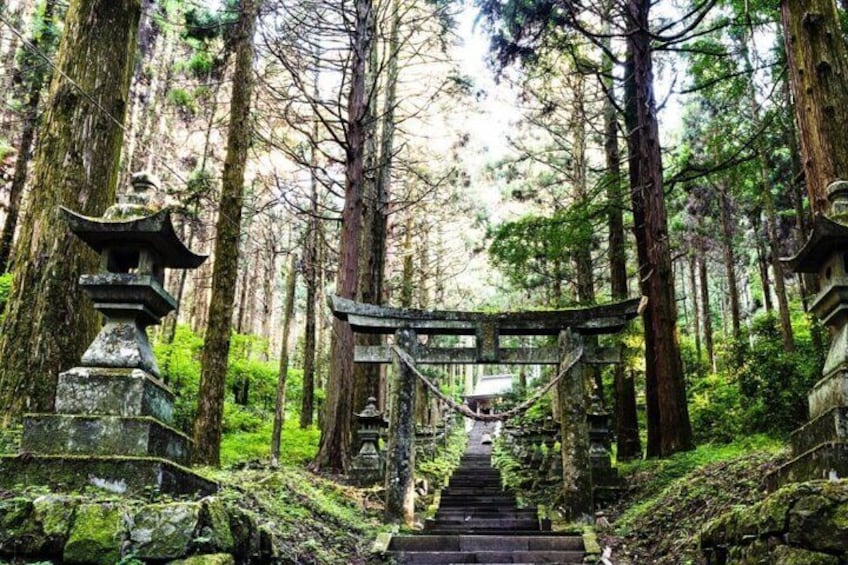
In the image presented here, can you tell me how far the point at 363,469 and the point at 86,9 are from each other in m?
8.51

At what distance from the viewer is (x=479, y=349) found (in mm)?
10188

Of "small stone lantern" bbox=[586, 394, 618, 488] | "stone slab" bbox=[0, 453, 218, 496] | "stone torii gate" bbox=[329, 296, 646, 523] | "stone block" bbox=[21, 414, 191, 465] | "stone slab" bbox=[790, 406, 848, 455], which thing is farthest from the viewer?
"small stone lantern" bbox=[586, 394, 618, 488]

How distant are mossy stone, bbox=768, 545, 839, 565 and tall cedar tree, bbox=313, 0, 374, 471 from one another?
9377 millimetres

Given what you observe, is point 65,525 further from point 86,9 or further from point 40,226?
point 86,9

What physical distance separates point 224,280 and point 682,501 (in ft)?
22.6

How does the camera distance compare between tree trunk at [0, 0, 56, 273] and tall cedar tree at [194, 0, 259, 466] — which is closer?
tall cedar tree at [194, 0, 259, 466]

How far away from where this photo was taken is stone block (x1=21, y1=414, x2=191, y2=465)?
4.34 meters

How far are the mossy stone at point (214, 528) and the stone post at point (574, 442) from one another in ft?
20.2

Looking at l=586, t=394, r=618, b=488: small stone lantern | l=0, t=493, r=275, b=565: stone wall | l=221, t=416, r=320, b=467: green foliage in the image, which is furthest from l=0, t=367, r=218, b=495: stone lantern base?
l=221, t=416, r=320, b=467: green foliage

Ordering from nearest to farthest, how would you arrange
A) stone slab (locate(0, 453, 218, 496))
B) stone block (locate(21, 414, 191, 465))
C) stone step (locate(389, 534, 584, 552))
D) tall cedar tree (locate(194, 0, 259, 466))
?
stone slab (locate(0, 453, 218, 496)) → stone block (locate(21, 414, 191, 465)) → stone step (locate(389, 534, 584, 552)) → tall cedar tree (locate(194, 0, 259, 466))

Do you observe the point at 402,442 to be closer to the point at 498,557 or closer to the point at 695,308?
the point at 498,557

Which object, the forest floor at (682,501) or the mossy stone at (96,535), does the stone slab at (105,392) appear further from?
the forest floor at (682,501)

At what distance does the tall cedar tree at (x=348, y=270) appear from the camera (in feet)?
40.5

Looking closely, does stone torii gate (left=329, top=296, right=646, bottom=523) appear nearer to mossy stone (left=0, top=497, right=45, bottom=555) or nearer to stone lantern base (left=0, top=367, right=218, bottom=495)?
stone lantern base (left=0, top=367, right=218, bottom=495)
